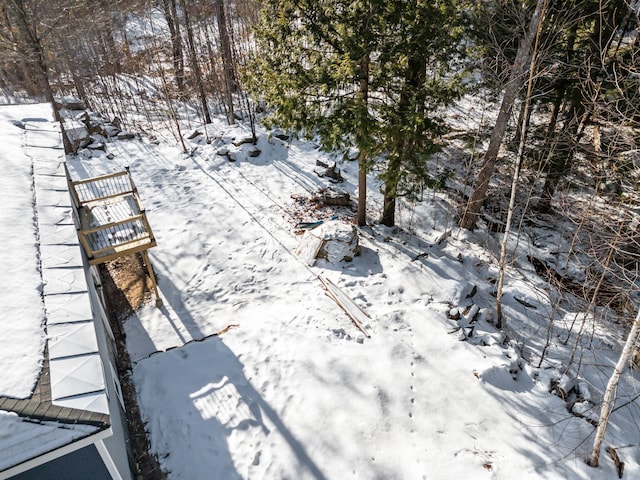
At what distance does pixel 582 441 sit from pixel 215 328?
297 inches

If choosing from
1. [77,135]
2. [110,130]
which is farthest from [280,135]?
[77,135]

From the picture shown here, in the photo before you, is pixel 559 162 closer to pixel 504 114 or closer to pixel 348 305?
pixel 504 114

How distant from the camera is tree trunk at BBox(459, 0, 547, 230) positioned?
26.2 ft

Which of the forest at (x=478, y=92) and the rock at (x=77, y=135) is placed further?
the rock at (x=77, y=135)

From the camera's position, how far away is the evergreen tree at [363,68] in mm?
8336

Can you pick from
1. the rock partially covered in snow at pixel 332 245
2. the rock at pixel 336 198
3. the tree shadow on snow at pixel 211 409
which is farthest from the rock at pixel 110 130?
the tree shadow on snow at pixel 211 409

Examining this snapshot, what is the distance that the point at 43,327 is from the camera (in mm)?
4754

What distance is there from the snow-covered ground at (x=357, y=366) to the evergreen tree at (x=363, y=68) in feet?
10.9

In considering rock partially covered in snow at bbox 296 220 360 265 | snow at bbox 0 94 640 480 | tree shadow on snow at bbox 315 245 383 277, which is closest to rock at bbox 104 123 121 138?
snow at bbox 0 94 640 480

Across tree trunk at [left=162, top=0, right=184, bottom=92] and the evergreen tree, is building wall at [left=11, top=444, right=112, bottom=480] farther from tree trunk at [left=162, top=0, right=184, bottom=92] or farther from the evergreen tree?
tree trunk at [left=162, top=0, right=184, bottom=92]

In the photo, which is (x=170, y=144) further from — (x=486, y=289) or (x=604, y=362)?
(x=604, y=362)

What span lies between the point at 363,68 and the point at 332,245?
472cm

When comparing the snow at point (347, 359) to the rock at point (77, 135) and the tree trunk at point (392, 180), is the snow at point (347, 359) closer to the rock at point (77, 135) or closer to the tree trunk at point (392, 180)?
the tree trunk at point (392, 180)

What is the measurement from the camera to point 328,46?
9.27 m
